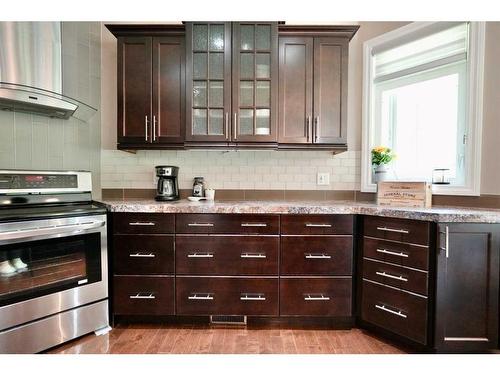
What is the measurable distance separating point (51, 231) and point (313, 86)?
213 cm

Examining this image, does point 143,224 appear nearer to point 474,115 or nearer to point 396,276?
point 396,276

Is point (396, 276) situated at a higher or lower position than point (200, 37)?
lower

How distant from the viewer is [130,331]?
6.20 feet

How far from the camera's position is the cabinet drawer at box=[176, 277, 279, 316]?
1867 mm

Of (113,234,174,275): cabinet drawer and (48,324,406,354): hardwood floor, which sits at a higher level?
(113,234,174,275): cabinet drawer

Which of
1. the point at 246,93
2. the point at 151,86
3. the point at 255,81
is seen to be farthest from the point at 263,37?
the point at 151,86

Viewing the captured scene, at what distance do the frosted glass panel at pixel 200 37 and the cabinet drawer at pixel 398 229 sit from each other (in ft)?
6.00

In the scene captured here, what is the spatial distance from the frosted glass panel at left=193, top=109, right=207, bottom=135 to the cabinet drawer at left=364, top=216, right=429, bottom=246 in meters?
1.43

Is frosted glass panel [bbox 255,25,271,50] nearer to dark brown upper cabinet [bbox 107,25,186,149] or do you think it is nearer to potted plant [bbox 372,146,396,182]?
dark brown upper cabinet [bbox 107,25,186,149]

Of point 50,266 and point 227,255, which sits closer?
Answer: point 50,266

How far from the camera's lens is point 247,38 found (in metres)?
2.05

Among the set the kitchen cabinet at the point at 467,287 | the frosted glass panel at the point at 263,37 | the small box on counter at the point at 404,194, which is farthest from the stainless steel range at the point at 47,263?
the kitchen cabinet at the point at 467,287

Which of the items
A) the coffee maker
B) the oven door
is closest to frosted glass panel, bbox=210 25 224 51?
the coffee maker
